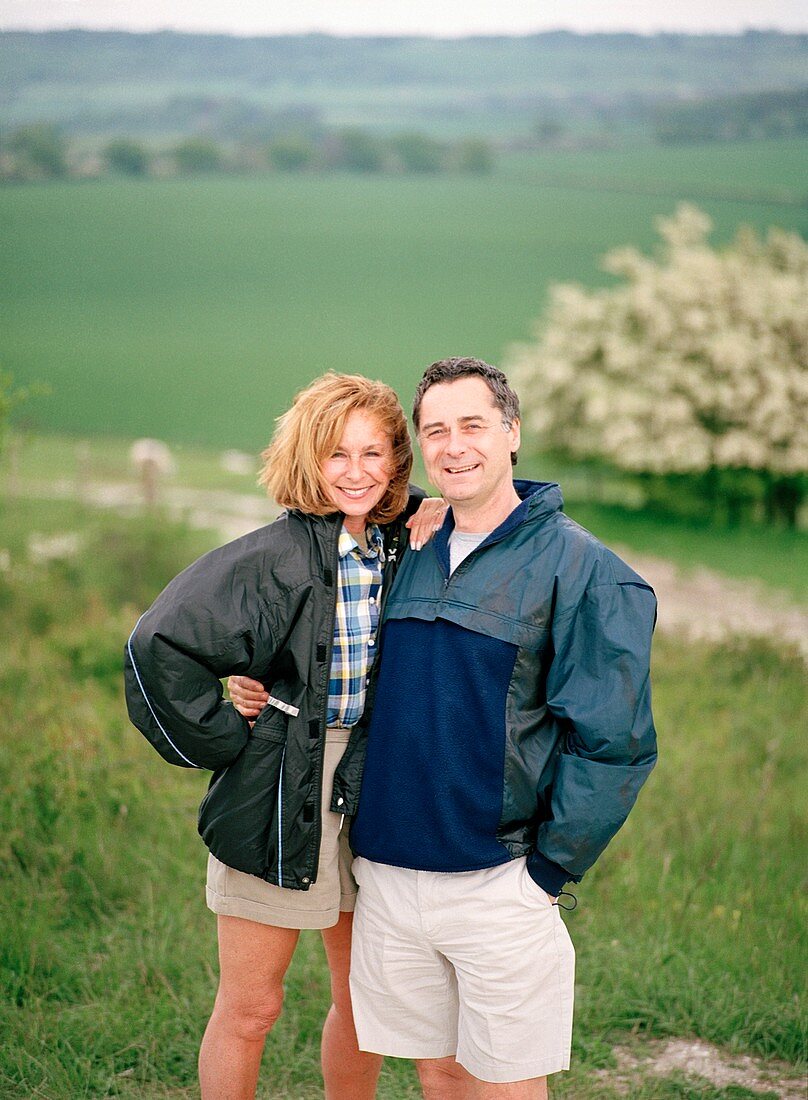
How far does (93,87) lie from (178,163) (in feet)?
3.44

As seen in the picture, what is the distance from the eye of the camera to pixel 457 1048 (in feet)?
8.75

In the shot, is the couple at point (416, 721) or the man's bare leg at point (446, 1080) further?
the man's bare leg at point (446, 1080)

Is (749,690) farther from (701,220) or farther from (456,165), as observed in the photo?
(456,165)

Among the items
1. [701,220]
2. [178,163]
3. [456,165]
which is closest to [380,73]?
[456,165]

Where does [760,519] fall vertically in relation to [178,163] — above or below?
below

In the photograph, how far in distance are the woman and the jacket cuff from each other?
1.37 ft

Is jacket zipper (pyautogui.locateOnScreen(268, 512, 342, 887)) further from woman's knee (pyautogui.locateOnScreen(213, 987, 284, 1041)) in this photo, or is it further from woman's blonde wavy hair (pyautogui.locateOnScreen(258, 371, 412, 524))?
woman's knee (pyautogui.locateOnScreen(213, 987, 284, 1041))

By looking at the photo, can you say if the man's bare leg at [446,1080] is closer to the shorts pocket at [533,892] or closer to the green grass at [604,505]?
the shorts pocket at [533,892]

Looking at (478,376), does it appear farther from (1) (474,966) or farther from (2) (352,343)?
(2) (352,343)

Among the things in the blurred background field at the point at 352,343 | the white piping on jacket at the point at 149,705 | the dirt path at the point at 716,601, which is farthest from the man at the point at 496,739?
the dirt path at the point at 716,601

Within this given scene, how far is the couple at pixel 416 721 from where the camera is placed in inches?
97.3

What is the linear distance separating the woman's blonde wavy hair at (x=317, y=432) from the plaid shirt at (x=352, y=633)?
135 mm

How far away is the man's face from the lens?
8.28ft

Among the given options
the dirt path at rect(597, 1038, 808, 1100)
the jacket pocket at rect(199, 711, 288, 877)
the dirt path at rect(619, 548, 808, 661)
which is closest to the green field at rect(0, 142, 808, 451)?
the dirt path at rect(619, 548, 808, 661)
